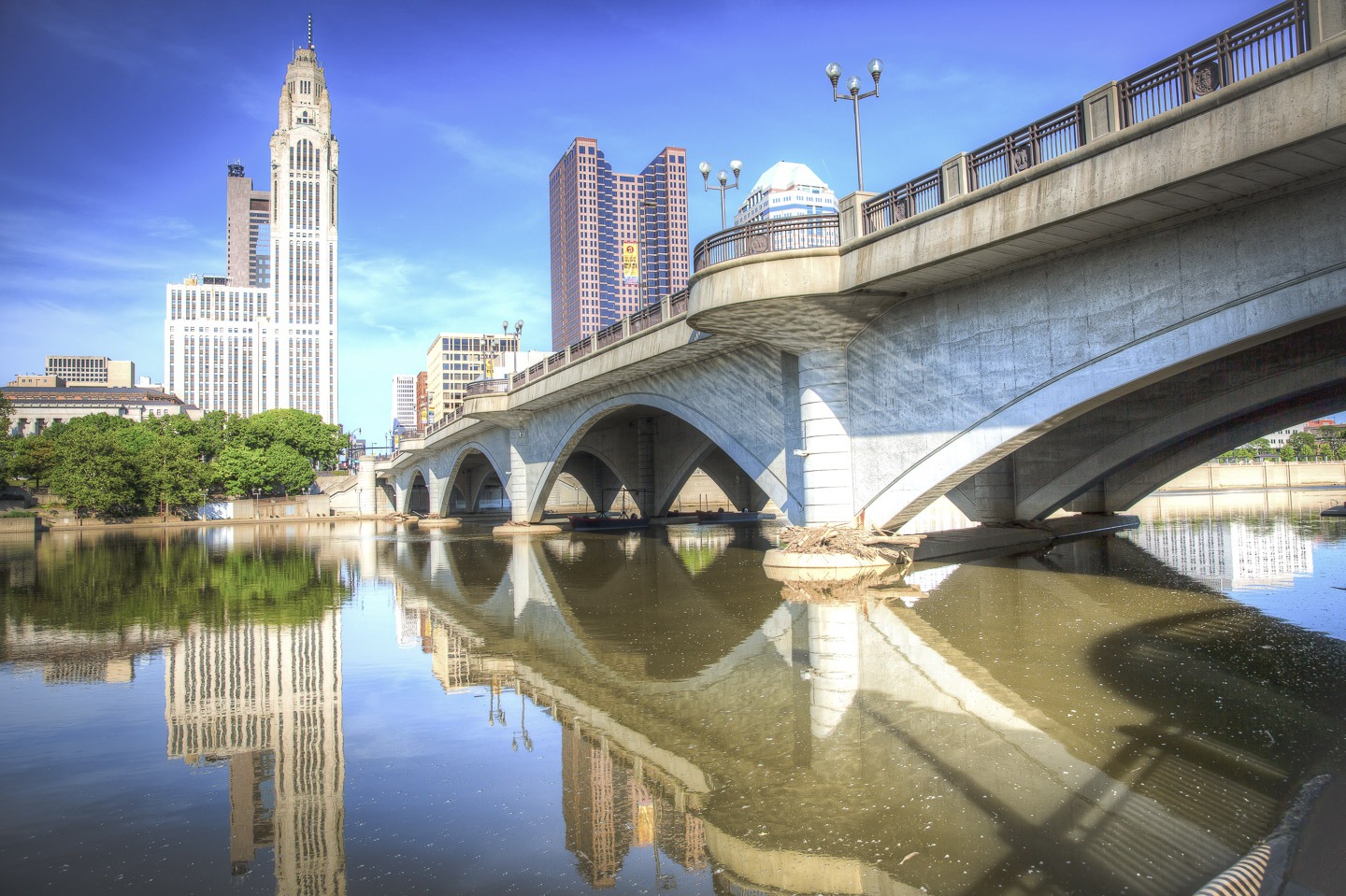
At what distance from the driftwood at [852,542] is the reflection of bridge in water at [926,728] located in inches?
70.8

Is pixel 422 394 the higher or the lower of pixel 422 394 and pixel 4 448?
the higher

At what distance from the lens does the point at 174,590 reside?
2327 cm

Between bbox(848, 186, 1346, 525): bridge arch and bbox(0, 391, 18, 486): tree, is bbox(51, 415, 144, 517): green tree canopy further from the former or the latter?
bbox(848, 186, 1346, 525): bridge arch

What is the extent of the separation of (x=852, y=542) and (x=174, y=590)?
1907 cm

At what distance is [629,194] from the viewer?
18625cm

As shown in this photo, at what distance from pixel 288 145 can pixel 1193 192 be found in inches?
6253

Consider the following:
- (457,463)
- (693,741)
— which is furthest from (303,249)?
(693,741)


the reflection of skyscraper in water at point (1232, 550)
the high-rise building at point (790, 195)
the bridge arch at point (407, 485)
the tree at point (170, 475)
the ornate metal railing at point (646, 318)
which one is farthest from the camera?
the bridge arch at point (407, 485)

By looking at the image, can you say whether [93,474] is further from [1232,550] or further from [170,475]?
[1232,550]

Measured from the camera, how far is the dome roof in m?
42.2

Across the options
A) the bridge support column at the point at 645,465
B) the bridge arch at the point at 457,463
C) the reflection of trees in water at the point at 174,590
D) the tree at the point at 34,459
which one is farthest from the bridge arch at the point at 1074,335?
the tree at the point at 34,459

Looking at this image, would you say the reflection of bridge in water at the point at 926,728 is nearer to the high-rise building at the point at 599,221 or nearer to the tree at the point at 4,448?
the tree at the point at 4,448

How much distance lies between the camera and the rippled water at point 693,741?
18.7ft

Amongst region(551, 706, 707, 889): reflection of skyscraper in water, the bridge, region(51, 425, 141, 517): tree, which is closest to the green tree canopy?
region(51, 425, 141, 517): tree
